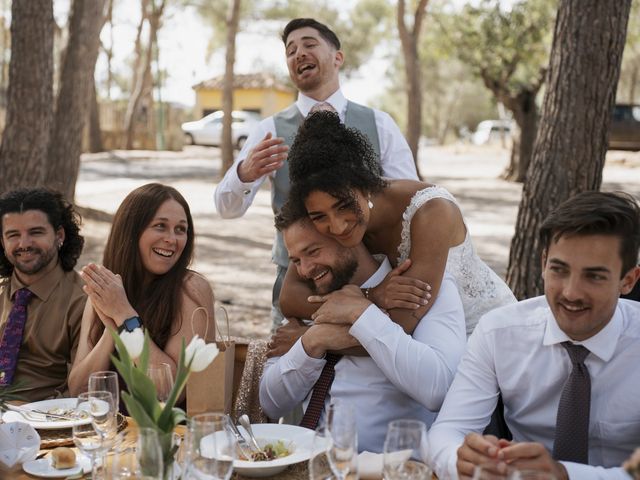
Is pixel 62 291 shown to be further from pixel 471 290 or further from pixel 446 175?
pixel 446 175

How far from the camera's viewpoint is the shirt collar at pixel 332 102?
157 inches

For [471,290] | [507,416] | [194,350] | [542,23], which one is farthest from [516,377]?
[542,23]

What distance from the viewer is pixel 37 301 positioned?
336 centimetres

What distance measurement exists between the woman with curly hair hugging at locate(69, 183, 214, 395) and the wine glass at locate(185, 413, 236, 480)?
123 centimetres

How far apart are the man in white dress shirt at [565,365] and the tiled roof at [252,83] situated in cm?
3792

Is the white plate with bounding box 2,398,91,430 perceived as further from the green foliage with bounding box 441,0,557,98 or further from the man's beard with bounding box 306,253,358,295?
the green foliage with bounding box 441,0,557,98

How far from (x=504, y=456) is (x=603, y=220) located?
2.24 ft

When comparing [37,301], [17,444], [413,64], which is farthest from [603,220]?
[413,64]

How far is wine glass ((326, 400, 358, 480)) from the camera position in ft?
5.62

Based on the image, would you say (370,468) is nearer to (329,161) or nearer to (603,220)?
(603,220)

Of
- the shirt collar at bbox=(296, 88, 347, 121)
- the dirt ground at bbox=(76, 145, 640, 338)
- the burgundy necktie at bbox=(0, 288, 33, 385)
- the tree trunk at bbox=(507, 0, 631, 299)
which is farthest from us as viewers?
the dirt ground at bbox=(76, 145, 640, 338)

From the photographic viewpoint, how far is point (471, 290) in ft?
9.77

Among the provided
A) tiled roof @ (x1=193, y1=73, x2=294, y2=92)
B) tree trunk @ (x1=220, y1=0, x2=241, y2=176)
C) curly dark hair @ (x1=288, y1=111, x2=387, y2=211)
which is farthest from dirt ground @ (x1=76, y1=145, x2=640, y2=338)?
tiled roof @ (x1=193, y1=73, x2=294, y2=92)

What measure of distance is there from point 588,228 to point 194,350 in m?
1.10
